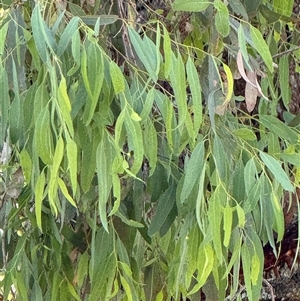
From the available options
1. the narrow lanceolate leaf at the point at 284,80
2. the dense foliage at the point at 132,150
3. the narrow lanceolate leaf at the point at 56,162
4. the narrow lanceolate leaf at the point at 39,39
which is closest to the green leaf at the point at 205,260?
the dense foliage at the point at 132,150

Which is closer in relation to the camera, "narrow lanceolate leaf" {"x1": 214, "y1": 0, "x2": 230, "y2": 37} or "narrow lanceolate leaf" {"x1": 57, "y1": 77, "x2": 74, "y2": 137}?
"narrow lanceolate leaf" {"x1": 57, "y1": 77, "x2": 74, "y2": 137}

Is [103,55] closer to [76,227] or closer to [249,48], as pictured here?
[249,48]

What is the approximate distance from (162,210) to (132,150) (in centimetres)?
21

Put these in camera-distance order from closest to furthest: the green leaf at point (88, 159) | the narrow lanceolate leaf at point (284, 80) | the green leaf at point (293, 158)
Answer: the green leaf at point (88, 159), the green leaf at point (293, 158), the narrow lanceolate leaf at point (284, 80)

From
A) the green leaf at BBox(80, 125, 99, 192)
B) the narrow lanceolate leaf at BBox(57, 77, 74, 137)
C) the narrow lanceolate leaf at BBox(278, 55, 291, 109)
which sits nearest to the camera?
the narrow lanceolate leaf at BBox(57, 77, 74, 137)

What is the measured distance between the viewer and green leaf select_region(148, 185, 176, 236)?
3.05ft

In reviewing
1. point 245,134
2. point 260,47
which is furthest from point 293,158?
point 260,47

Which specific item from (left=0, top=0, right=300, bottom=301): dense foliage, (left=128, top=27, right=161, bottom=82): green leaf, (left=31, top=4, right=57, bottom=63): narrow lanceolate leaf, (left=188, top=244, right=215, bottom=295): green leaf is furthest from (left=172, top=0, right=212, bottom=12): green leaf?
(left=188, top=244, right=215, bottom=295): green leaf

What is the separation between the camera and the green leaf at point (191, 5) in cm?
84

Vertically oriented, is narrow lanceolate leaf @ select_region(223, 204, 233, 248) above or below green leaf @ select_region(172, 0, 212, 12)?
below

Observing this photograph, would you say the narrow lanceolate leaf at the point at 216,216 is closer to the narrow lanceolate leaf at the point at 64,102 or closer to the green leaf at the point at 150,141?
the green leaf at the point at 150,141

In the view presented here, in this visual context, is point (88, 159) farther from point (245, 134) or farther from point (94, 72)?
point (245, 134)

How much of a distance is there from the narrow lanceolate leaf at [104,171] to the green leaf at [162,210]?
0.62 feet

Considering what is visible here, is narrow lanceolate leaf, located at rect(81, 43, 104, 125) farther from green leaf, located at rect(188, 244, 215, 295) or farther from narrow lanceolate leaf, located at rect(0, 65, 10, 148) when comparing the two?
green leaf, located at rect(188, 244, 215, 295)
